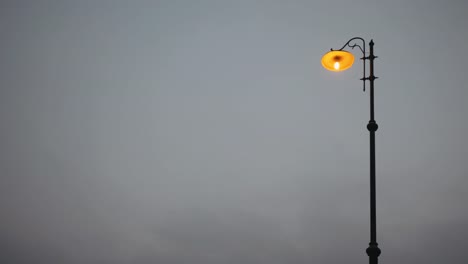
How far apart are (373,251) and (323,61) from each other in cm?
564

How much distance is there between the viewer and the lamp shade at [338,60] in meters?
9.79

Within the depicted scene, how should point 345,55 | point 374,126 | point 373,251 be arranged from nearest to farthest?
point 373,251, point 374,126, point 345,55

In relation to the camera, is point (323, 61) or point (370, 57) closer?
point (370, 57)

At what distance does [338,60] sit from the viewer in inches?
393

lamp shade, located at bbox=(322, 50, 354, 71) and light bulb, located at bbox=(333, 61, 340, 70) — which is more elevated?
lamp shade, located at bbox=(322, 50, 354, 71)

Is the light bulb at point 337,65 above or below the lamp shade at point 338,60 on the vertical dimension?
below

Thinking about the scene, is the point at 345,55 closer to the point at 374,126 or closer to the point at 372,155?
the point at 374,126

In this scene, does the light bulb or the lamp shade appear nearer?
the lamp shade

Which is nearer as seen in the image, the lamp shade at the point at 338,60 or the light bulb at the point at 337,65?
the lamp shade at the point at 338,60

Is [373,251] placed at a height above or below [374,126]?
below

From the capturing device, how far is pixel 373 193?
25.4ft

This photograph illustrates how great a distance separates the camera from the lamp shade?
9789 mm

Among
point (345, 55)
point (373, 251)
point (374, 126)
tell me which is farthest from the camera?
point (345, 55)

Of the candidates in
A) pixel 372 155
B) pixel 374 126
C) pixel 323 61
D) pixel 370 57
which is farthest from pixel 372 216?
pixel 323 61
